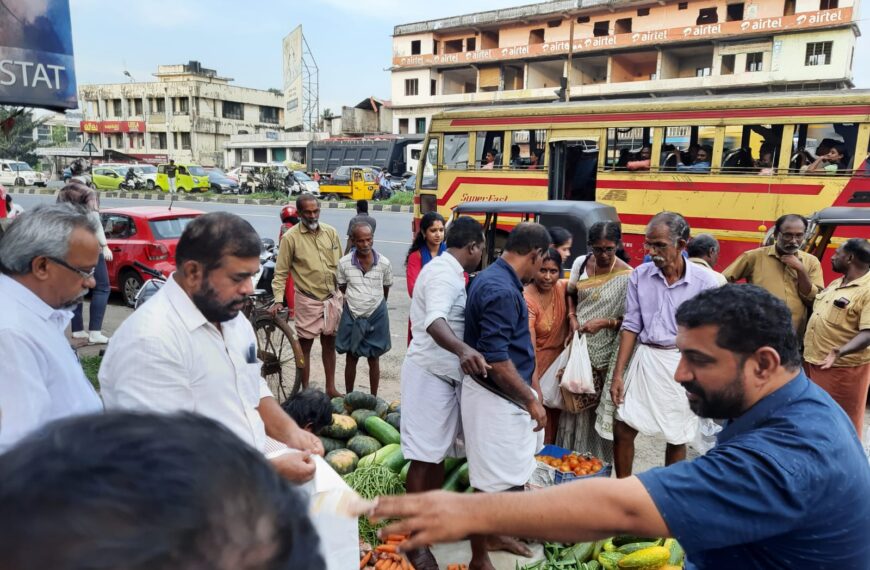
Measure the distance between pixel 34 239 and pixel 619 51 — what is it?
39.5 metres

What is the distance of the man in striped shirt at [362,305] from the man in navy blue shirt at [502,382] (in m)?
2.23

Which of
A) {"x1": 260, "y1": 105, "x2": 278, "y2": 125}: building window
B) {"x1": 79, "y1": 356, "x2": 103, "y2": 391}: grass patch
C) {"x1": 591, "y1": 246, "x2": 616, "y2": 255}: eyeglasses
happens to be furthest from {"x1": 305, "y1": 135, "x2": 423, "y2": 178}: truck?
{"x1": 591, "y1": 246, "x2": 616, "y2": 255}: eyeglasses

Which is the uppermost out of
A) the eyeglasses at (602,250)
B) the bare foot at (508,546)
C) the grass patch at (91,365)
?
the eyeglasses at (602,250)

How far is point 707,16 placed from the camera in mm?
34969

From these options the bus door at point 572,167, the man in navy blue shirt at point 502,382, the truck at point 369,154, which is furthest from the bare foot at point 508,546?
the truck at point 369,154

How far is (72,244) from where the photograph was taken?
86.0 inches

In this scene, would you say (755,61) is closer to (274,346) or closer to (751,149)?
(751,149)

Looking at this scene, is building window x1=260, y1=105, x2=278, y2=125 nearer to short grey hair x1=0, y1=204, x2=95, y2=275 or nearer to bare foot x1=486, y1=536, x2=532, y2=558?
bare foot x1=486, y1=536, x2=532, y2=558

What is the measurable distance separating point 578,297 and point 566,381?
0.64 m

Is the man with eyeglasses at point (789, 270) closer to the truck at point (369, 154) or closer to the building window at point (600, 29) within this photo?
the truck at point (369, 154)

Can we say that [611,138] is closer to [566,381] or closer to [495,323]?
[566,381]

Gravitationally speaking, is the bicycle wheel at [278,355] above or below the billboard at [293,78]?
below

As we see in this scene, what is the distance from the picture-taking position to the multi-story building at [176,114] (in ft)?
161

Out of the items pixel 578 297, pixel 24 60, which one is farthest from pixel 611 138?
pixel 24 60
